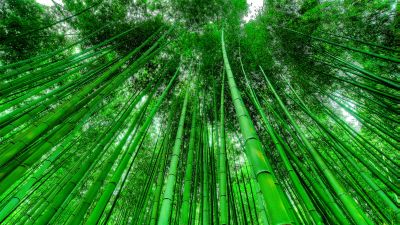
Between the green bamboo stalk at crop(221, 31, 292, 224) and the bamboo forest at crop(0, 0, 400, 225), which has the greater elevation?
the bamboo forest at crop(0, 0, 400, 225)

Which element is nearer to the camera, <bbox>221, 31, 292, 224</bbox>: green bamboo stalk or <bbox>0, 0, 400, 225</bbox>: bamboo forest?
<bbox>221, 31, 292, 224</bbox>: green bamboo stalk

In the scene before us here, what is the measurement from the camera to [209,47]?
12.2 feet

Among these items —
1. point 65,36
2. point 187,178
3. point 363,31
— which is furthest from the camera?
point 65,36

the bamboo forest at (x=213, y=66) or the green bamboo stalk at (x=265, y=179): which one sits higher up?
the bamboo forest at (x=213, y=66)

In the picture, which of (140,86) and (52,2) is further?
(140,86)

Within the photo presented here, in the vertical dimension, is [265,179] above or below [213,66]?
below

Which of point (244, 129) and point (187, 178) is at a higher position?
point (187, 178)

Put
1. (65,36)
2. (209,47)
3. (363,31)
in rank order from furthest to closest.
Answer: (209,47) → (65,36) → (363,31)

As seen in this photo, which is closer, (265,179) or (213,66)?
(265,179)

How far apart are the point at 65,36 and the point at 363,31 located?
4.58 meters

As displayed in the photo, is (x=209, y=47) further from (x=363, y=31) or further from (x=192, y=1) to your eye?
(x=363, y=31)

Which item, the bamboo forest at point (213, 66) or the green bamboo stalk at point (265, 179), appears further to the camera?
the bamboo forest at point (213, 66)

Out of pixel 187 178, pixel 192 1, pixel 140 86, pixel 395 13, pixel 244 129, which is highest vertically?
pixel 192 1

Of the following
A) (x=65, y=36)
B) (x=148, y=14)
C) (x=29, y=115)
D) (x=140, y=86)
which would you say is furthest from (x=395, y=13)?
(x=65, y=36)
